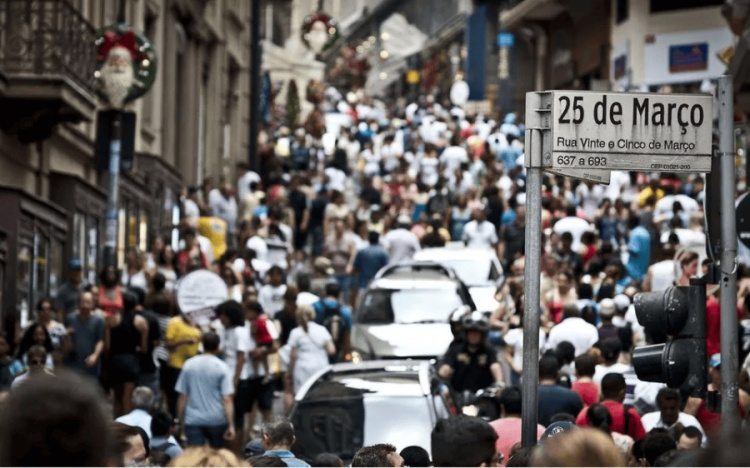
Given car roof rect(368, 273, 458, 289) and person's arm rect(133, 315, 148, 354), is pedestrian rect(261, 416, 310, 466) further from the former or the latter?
car roof rect(368, 273, 458, 289)

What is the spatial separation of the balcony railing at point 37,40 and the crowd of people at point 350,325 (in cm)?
240

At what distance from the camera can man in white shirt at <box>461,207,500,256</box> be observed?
27.1 meters

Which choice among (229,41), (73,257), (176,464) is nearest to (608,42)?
(229,41)

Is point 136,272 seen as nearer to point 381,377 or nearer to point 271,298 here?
point 271,298

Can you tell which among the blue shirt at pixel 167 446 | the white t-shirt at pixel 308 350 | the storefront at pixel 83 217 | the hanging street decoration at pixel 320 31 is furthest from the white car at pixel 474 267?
the hanging street decoration at pixel 320 31

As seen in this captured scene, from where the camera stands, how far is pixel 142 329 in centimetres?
1612

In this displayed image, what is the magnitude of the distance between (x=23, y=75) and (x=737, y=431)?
17.5 meters

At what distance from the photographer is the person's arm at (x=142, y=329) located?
16.1 metres

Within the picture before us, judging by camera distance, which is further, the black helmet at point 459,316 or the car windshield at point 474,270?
the car windshield at point 474,270

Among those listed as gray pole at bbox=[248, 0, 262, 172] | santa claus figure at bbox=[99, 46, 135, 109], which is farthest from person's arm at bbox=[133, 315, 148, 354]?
gray pole at bbox=[248, 0, 262, 172]

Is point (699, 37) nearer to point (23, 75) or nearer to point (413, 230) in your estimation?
point (413, 230)

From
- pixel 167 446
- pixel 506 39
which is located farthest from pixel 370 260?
pixel 506 39

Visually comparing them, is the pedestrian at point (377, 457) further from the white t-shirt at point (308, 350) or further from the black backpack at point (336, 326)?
the black backpack at point (336, 326)

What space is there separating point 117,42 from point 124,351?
530 centimetres
